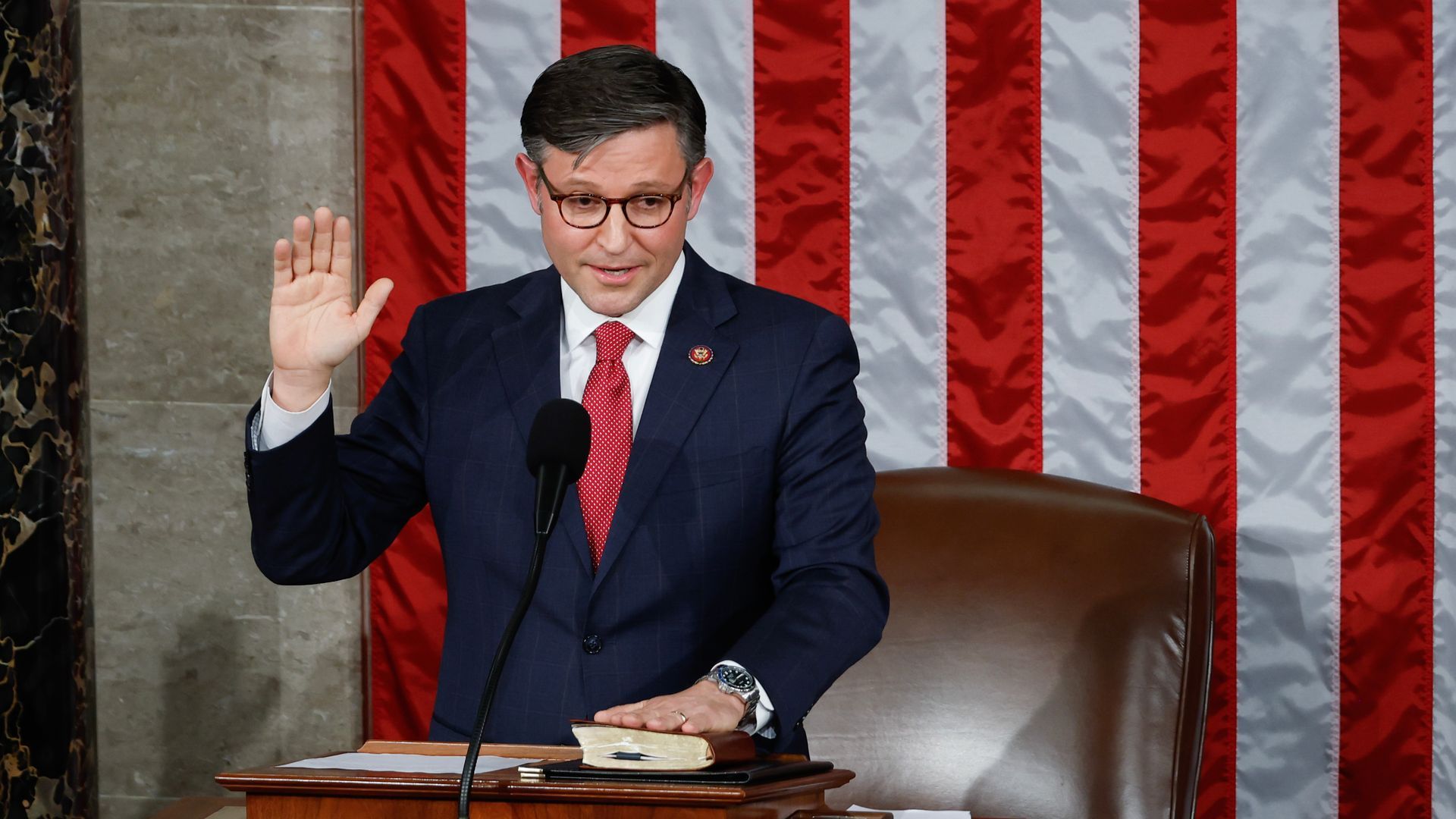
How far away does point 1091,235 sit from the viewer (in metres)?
2.95

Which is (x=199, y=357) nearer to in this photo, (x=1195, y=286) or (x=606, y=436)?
(x=606, y=436)

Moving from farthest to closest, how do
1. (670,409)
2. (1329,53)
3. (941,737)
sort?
(1329,53), (941,737), (670,409)

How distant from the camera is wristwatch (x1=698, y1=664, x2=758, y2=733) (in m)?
1.44

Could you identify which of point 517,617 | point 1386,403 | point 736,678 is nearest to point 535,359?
point 736,678

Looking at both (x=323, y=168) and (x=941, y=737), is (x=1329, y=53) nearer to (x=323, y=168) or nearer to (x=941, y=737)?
(x=941, y=737)

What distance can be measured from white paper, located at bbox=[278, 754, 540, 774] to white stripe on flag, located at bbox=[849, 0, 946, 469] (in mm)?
1744

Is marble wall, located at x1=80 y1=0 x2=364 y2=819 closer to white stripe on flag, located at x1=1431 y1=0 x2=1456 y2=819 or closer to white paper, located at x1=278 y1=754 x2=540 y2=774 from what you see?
white paper, located at x1=278 y1=754 x2=540 y2=774

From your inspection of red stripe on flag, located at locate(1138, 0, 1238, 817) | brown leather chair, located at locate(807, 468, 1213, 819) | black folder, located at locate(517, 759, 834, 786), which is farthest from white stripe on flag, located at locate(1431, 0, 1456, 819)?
black folder, located at locate(517, 759, 834, 786)

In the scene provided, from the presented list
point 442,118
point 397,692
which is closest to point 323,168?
point 442,118

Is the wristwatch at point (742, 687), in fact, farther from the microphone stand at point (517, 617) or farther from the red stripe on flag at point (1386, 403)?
the red stripe on flag at point (1386, 403)

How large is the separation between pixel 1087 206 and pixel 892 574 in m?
→ 0.89

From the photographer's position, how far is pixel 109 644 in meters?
3.20

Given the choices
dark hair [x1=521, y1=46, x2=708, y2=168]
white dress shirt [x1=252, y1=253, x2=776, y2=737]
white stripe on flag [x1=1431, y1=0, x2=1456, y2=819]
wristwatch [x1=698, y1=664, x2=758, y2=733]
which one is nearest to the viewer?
wristwatch [x1=698, y1=664, x2=758, y2=733]

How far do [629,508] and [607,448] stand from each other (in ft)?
0.32
